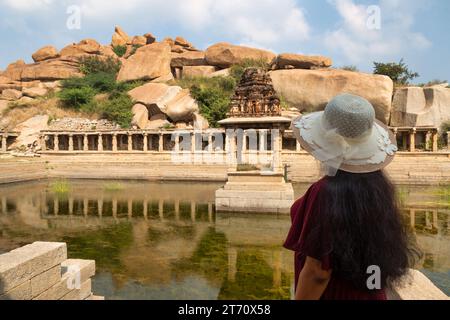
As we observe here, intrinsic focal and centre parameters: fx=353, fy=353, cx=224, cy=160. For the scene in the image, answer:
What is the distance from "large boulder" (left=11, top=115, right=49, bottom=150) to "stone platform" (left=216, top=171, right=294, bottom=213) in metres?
25.4

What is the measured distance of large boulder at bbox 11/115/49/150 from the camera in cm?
3092

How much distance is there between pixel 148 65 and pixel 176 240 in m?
34.8

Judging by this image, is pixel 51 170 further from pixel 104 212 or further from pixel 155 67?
pixel 155 67

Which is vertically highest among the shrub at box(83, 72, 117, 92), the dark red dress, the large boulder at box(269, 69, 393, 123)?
the shrub at box(83, 72, 117, 92)

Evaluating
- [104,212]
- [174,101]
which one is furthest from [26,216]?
[174,101]

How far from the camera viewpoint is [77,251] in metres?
7.46

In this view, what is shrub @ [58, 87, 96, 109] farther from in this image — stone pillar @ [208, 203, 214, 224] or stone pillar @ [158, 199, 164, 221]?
stone pillar @ [208, 203, 214, 224]

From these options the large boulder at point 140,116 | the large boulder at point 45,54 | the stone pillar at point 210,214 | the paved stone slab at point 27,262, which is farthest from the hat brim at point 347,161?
the large boulder at point 45,54

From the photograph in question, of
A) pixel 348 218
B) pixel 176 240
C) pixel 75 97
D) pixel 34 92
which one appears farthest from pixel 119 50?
pixel 348 218

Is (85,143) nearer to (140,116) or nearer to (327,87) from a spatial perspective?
(140,116)

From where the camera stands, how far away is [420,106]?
30516 millimetres

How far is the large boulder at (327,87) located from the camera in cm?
3008

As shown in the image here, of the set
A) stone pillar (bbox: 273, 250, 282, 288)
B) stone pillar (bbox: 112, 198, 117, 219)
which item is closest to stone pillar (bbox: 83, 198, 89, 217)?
stone pillar (bbox: 112, 198, 117, 219)

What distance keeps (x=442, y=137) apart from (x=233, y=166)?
2522 cm
